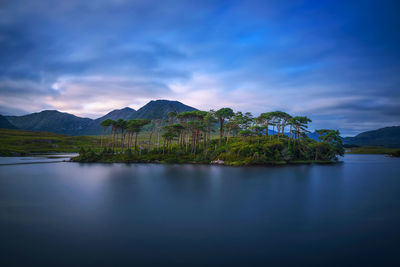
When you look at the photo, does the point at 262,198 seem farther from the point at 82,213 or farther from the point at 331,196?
the point at 82,213

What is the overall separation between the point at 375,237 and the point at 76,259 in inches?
635

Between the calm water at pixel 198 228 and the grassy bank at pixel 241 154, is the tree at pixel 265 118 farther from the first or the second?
the calm water at pixel 198 228

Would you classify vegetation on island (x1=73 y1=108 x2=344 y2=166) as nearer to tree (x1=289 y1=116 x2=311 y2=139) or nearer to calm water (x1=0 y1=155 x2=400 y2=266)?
tree (x1=289 y1=116 x2=311 y2=139)

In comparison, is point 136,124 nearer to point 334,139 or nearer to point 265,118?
point 265,118

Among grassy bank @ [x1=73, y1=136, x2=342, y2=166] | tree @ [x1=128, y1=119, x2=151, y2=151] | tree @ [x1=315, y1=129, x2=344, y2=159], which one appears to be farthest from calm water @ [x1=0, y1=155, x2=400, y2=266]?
tree @ [x1=315, y1=129, x2=344, y2=159]

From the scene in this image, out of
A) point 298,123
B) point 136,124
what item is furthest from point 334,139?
point 136,124

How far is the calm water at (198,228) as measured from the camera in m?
9.34

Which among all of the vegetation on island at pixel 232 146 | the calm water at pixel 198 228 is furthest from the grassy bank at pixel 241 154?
the calm water at pixel 198 228

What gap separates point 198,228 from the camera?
1275 centimetres

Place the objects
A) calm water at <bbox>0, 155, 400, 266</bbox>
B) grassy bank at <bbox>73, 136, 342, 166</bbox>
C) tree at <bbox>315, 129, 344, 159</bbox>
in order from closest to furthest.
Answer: calm water at <bbox>0, 155, 400, 266</bbox>, grassy bank at <bbox>73, 136, 342, 166</bbox>, tree at <bbox>315, 129, 344, 159</bbox>

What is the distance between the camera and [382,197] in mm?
21500

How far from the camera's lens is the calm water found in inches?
368

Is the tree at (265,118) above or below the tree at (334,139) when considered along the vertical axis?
above

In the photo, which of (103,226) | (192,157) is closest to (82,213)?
(103,226)
